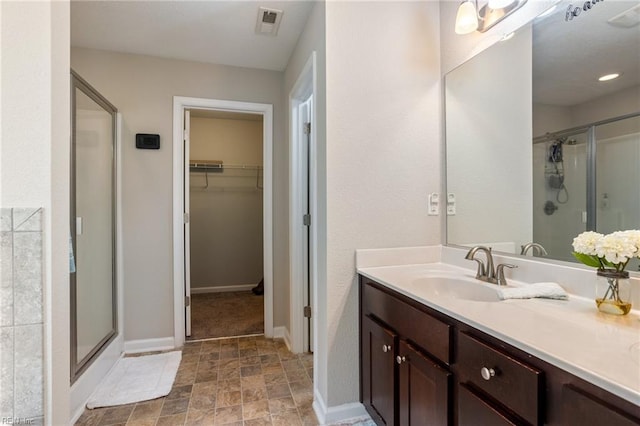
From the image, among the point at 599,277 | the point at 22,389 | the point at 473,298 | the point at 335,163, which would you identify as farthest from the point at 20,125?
the point at 599,277

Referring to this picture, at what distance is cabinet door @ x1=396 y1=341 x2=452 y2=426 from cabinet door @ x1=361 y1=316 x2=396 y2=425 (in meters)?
0.06

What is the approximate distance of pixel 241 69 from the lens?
2.70 metres

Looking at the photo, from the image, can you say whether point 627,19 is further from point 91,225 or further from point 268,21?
point 91,225

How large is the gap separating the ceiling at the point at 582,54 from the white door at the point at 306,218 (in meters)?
1.53

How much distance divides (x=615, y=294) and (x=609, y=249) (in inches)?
6.2

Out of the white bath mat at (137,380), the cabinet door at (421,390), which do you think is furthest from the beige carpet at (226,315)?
the cabinet door at (421,390)

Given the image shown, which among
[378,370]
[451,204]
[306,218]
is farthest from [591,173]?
[306,218]

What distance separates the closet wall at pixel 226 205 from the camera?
13.5 feet

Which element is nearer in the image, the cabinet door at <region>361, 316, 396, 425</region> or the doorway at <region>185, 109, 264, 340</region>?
the cabinet door at <region>361, 316, 396, 425</region>

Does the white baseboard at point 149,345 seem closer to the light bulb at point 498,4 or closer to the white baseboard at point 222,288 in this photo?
the white baseboard at point 222,288

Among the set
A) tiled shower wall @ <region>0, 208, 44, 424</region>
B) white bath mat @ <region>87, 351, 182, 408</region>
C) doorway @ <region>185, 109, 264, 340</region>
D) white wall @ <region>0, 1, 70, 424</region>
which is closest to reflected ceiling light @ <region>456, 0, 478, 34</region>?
white wall @ <region>0, 1, 70, 424</region>

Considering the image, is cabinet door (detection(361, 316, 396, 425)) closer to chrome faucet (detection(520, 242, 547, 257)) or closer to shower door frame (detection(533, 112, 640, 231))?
chrome faucet (detection(520, 242, 547, 257))

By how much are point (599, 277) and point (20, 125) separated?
208 cm

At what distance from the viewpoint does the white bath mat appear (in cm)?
184
